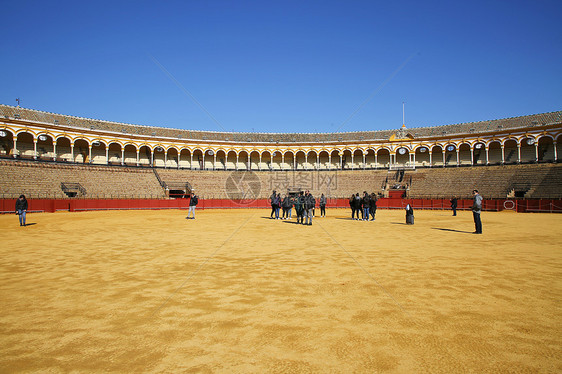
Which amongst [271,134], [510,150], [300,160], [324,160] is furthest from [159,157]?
[510,150]

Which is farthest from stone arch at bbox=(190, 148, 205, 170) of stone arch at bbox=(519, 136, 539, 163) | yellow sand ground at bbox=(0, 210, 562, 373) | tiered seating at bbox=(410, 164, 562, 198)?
stone arch at bbox=(519, 136, 539, 163)

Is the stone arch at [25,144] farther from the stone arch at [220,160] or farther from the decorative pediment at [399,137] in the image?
the decorative pediment at [399,137]

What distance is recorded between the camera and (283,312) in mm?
4242

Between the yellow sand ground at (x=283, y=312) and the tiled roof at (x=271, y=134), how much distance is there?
41990mm

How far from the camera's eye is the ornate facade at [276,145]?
39.8m

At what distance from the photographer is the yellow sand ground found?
3.04 meters

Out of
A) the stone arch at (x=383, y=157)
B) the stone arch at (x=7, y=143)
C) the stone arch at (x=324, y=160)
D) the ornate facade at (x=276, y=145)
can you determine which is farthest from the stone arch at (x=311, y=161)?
the stone arch at (x=7, y=143)

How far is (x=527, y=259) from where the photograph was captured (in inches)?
293

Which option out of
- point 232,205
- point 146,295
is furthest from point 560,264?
point 232,205

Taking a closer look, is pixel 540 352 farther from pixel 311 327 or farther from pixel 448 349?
pixel 311 327

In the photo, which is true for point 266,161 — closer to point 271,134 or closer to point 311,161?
point 271,134

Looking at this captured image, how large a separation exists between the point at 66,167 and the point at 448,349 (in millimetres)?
43264

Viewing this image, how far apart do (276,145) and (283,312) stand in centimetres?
5037

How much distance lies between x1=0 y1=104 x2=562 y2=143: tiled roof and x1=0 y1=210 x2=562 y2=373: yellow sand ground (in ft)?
138
